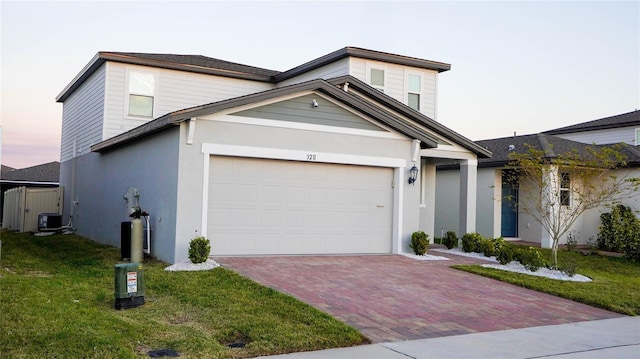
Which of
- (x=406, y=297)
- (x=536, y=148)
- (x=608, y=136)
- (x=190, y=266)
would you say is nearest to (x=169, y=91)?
(x=190, y=266)

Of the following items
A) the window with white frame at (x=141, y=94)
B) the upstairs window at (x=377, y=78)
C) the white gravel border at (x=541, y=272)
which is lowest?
the white gravel border at (x=541, y=272)

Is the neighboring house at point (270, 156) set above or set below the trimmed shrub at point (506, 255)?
above

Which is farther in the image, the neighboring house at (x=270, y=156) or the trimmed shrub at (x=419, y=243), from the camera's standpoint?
the trimmed shrub at (x=419, y=243)

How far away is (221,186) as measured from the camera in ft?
41.9

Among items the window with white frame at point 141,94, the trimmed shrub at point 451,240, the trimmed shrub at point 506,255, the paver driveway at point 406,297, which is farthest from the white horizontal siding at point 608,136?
the window with white frame at point 141,94

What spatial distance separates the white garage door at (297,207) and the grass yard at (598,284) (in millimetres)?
2620

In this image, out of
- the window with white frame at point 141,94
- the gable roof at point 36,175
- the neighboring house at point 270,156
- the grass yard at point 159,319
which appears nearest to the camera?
the grass yard at point 159,319

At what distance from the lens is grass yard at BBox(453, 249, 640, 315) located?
33.2 ft

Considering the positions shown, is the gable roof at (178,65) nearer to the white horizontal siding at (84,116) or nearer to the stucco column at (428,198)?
the white horizontal siding at (84,116)

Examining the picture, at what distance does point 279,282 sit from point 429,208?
10.4m

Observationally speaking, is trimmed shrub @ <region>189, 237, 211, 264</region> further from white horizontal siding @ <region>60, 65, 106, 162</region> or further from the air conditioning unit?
the air conditioning unit

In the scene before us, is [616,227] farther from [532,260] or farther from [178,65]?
[178,65]

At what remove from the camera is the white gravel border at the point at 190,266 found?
11266 mm

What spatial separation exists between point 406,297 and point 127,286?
4.37 m
